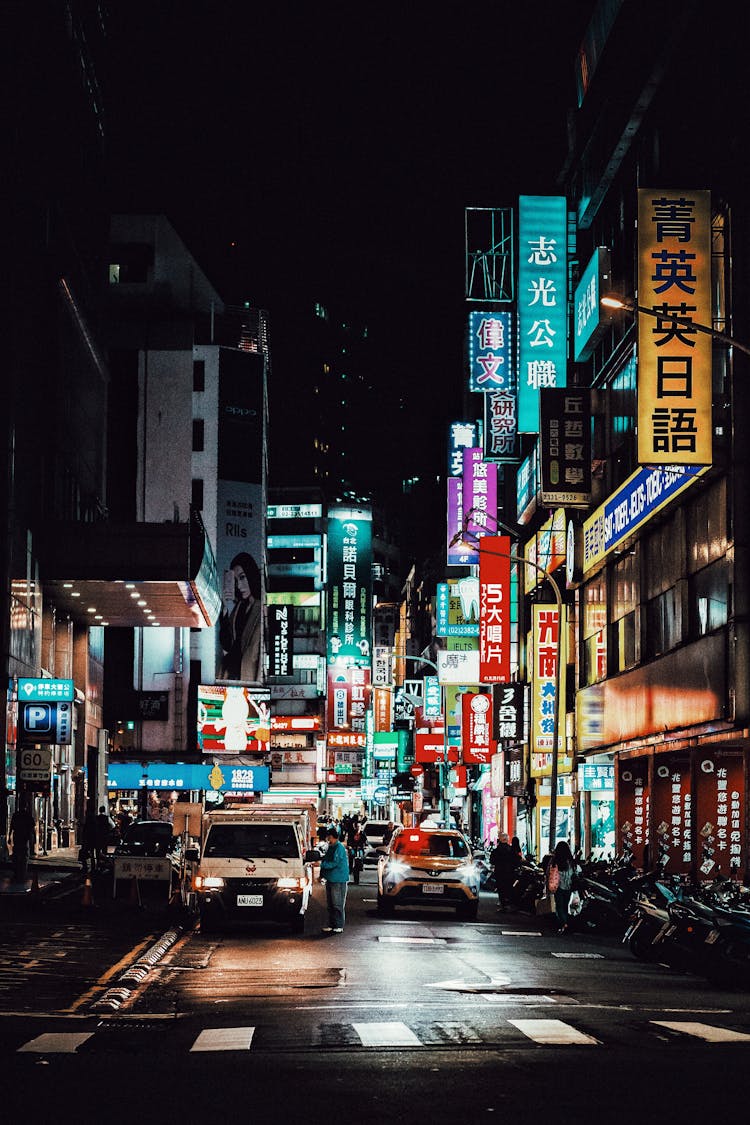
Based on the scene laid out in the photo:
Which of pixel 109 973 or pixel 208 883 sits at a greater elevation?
pixel 208 883

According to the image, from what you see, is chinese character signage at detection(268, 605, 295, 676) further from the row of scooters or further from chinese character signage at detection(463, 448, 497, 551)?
the row of scooters

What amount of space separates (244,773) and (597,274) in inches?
2524

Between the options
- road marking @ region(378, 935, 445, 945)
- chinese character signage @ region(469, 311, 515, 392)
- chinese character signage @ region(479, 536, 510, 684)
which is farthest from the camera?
chinese character signage @ region(479, 536, 510, 684)

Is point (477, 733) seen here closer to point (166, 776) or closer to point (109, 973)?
point (166, 776)

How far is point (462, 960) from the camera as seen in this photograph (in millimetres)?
21906

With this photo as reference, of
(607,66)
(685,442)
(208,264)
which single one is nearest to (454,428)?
(607,66)

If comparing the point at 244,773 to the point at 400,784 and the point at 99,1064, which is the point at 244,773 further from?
the point at 99,1064

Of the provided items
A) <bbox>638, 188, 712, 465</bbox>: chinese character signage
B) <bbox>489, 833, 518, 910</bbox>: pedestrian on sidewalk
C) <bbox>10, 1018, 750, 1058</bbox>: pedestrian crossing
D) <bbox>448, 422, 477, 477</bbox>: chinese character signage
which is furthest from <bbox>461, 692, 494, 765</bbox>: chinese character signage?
<bbox>10, 1018, 750, 1058</bbox>: pedestrian crossing

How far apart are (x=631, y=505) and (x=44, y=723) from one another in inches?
702

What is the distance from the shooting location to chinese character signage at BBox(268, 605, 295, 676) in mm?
124688

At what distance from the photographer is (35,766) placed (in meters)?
37.9

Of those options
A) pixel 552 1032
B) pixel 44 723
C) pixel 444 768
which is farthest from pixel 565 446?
pixel 444 768

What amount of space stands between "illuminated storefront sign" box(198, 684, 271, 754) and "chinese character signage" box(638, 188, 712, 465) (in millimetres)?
66480

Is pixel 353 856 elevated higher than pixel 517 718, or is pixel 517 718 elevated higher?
pixel 517 718
